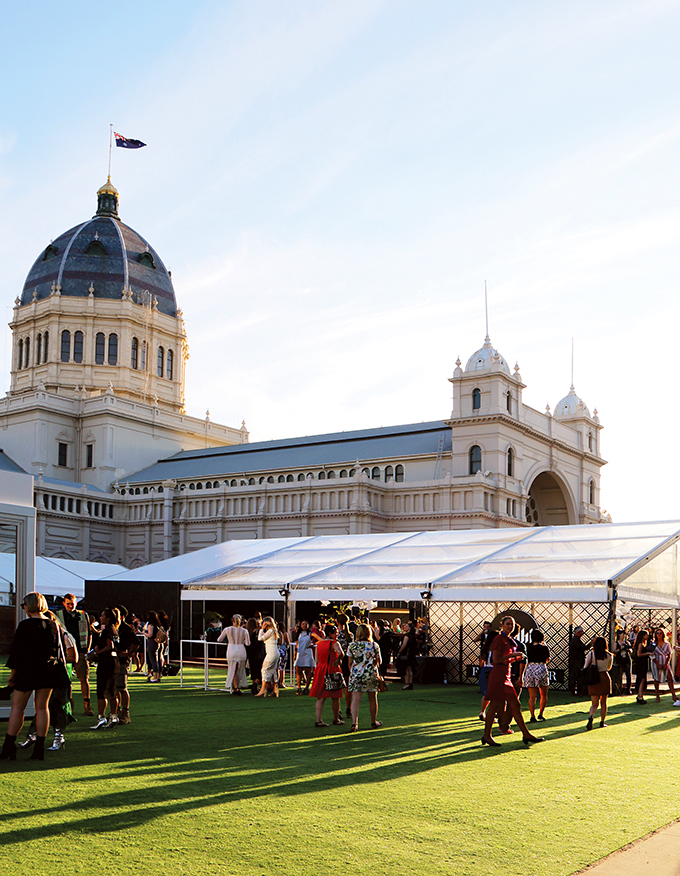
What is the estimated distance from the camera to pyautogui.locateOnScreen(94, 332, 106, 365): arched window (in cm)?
8250

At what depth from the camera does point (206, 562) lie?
30344 millimetres

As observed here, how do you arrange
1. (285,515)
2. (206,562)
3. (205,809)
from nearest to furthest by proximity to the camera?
(205,809) → (206,562) → (285,515)

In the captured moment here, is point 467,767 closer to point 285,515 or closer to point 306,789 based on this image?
point 306,789

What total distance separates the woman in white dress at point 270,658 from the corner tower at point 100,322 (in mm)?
63952

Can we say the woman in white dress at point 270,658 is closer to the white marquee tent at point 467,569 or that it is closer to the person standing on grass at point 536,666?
the white marquee tent at point 467,569

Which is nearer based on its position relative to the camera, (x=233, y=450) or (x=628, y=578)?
(x=628, y=578)

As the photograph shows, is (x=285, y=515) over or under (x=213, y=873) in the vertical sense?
over

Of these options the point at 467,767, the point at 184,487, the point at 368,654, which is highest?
the point at 184,487

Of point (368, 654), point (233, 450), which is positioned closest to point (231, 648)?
point (368, 654)

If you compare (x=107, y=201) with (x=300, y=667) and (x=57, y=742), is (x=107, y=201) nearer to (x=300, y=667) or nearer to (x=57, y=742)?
(x=300, y=667)

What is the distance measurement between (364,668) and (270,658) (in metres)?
5.89

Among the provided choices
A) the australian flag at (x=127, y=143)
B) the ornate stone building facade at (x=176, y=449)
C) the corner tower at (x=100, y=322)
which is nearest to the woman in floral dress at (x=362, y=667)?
the ornate stone building facade at (x=176, y=449)

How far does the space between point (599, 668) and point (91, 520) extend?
59.8 meters

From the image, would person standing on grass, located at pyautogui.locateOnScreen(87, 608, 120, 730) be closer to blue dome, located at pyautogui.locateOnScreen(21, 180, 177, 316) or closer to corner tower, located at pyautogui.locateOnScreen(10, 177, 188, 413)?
corner tower, located at pyautogui.locateOnScreen(10, 177, 188, 413)
